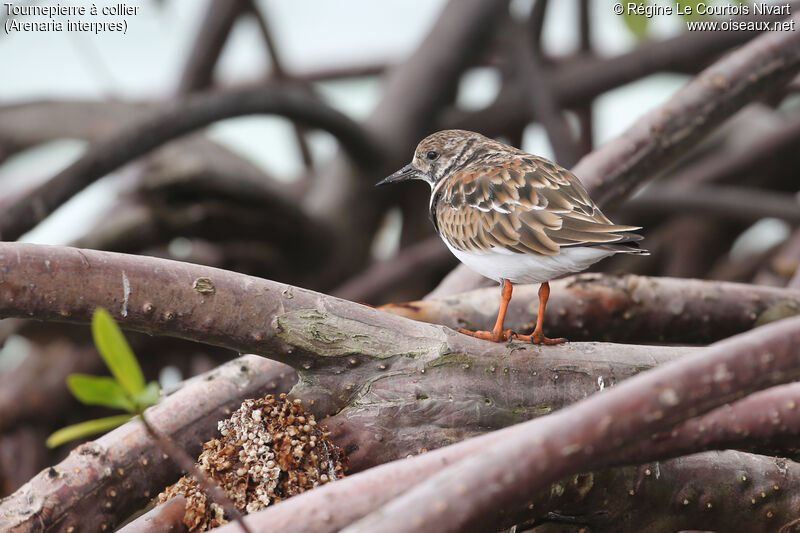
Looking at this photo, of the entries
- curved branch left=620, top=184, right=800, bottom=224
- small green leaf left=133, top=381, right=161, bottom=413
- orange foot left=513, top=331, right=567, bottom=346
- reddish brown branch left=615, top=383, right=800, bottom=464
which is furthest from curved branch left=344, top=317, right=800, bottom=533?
curved branch left=620, top=184, right=800, bottom=224

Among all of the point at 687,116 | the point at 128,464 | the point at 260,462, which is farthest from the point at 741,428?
the point at 687,116

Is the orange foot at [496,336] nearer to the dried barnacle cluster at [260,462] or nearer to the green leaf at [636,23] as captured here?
the dried barnacle cluster at [260,462]

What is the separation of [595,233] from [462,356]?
1.35 ft

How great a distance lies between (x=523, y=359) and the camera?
1803mm

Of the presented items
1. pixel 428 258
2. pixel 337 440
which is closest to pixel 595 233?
pixel 337 440

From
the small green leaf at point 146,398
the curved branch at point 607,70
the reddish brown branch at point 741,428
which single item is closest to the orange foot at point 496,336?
the reddish brown branch at point 741,428

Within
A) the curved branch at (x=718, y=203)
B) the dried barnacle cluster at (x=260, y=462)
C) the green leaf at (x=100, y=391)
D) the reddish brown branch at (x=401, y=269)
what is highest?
the green leaf at (x=100, y=391)

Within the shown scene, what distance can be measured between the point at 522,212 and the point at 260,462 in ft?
2.81

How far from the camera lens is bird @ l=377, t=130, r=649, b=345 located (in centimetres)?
189

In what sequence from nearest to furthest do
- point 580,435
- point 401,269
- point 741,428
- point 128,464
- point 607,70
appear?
point 580,435 < point 741,428 < point 128,464 < point 401,269 < point 607,70

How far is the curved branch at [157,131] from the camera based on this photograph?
2830 millimetres

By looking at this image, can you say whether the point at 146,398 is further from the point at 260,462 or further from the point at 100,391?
the point at 260,462

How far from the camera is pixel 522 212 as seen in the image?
201cm

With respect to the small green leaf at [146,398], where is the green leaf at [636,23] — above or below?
above
